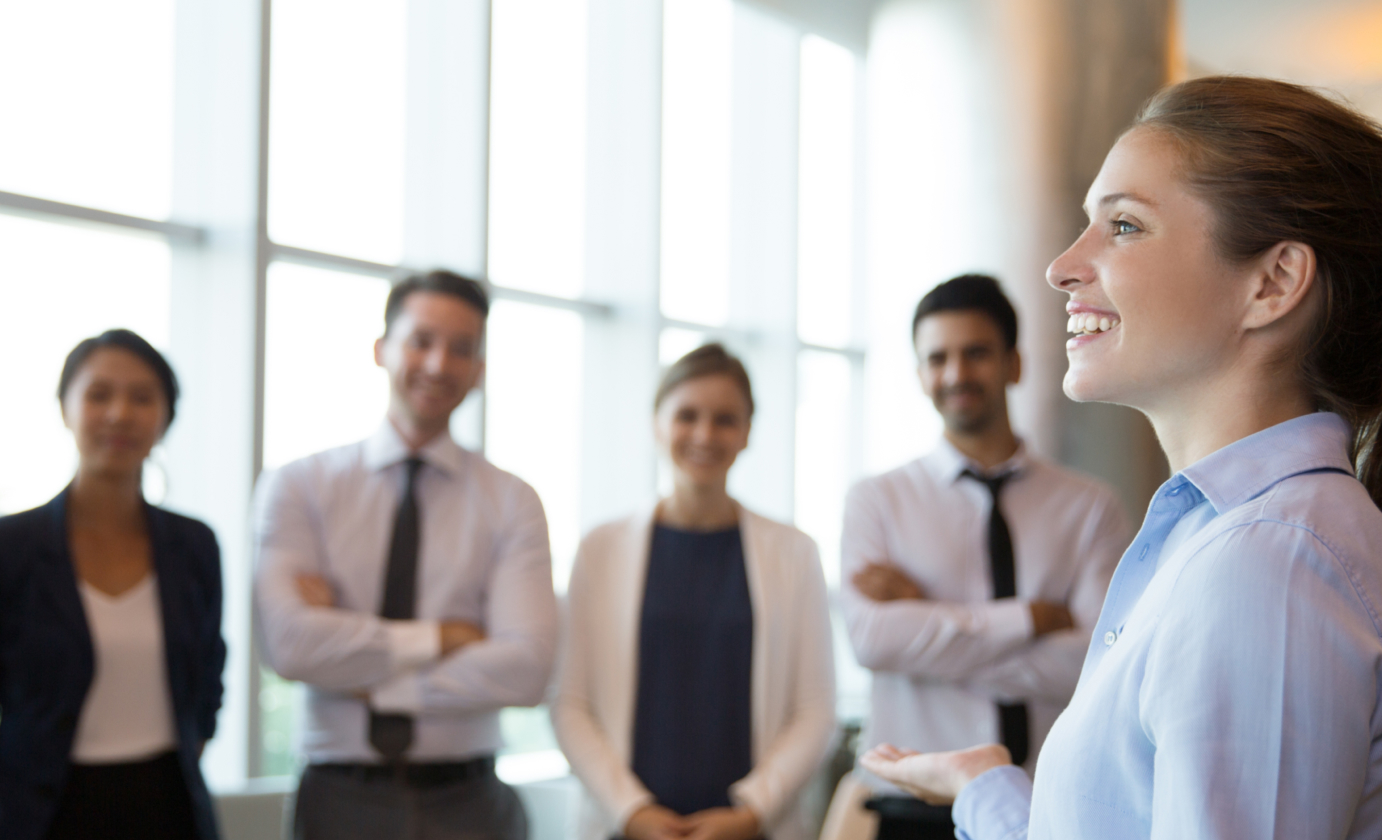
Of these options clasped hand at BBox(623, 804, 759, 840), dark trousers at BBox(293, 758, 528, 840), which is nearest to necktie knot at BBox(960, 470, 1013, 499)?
clasped hand at BBox(623, 804, 759, 840)

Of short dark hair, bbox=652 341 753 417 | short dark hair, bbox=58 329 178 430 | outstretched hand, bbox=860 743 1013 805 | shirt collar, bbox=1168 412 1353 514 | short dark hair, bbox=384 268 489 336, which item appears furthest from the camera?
short dark hair, bbox=652 341 753 417

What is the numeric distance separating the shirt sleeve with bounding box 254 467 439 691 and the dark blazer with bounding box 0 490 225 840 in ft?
0.51

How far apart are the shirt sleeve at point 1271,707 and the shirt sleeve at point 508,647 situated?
209cm

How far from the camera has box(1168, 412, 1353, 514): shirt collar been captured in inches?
39.8

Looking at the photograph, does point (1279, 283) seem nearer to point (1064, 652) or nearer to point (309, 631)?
point (1064, 652)

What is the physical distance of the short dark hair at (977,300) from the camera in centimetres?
308

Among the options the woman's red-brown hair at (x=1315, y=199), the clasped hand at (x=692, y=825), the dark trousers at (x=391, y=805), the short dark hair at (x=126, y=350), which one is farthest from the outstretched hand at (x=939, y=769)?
the short dark hair at (x=126, y=350)

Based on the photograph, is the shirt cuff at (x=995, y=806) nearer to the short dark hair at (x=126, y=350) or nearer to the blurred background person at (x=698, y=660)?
the blurred background person at (x=698, y=660)

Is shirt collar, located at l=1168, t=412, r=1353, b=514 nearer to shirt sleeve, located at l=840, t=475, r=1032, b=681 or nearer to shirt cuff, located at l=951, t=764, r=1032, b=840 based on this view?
shirt cuff, located at l=951, t=764, r=1032, b=840

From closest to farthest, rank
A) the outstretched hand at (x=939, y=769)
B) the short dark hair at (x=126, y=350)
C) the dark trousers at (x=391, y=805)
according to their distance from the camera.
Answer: the outstretched hand at (x=939, y=769) < the dark trousers at (x=391, y=805) < the short dark hair at (x=126, y=350)

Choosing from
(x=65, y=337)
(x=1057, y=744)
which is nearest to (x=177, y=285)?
(x=65, y=337)

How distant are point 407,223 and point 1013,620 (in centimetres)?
336

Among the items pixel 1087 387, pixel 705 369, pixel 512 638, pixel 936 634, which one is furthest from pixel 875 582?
pixel 1087 387

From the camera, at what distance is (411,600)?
9.38 feet
